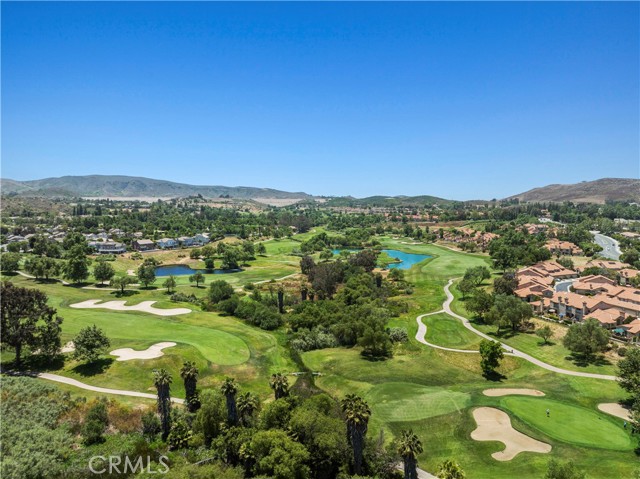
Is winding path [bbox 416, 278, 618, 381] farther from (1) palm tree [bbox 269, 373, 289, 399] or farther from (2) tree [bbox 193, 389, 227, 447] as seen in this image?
(2) tree [bbox 193, 389, 227, 447]

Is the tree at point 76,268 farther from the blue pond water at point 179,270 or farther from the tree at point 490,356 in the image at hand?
the tree at point 490,356

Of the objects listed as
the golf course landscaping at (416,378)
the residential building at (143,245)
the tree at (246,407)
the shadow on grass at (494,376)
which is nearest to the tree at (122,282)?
the golf course landscaping at (416,378)

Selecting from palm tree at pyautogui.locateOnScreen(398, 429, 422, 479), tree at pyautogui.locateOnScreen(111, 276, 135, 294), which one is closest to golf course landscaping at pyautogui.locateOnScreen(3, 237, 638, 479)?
tree at pyautogui.locateOnScreen(111, 276, 135, 294)

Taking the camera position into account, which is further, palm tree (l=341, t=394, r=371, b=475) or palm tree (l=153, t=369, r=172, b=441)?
palm tree (l=153, t=369, r=172, b=441)

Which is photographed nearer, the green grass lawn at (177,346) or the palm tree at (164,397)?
the palm tree at (164,397)

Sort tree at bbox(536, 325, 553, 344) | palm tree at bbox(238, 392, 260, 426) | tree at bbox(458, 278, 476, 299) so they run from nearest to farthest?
palm tree at bbox(238, 392, 260, 426), tree at bbox(536, 325, 553, 344), tree at bbox(458, 278, 476, 299)
